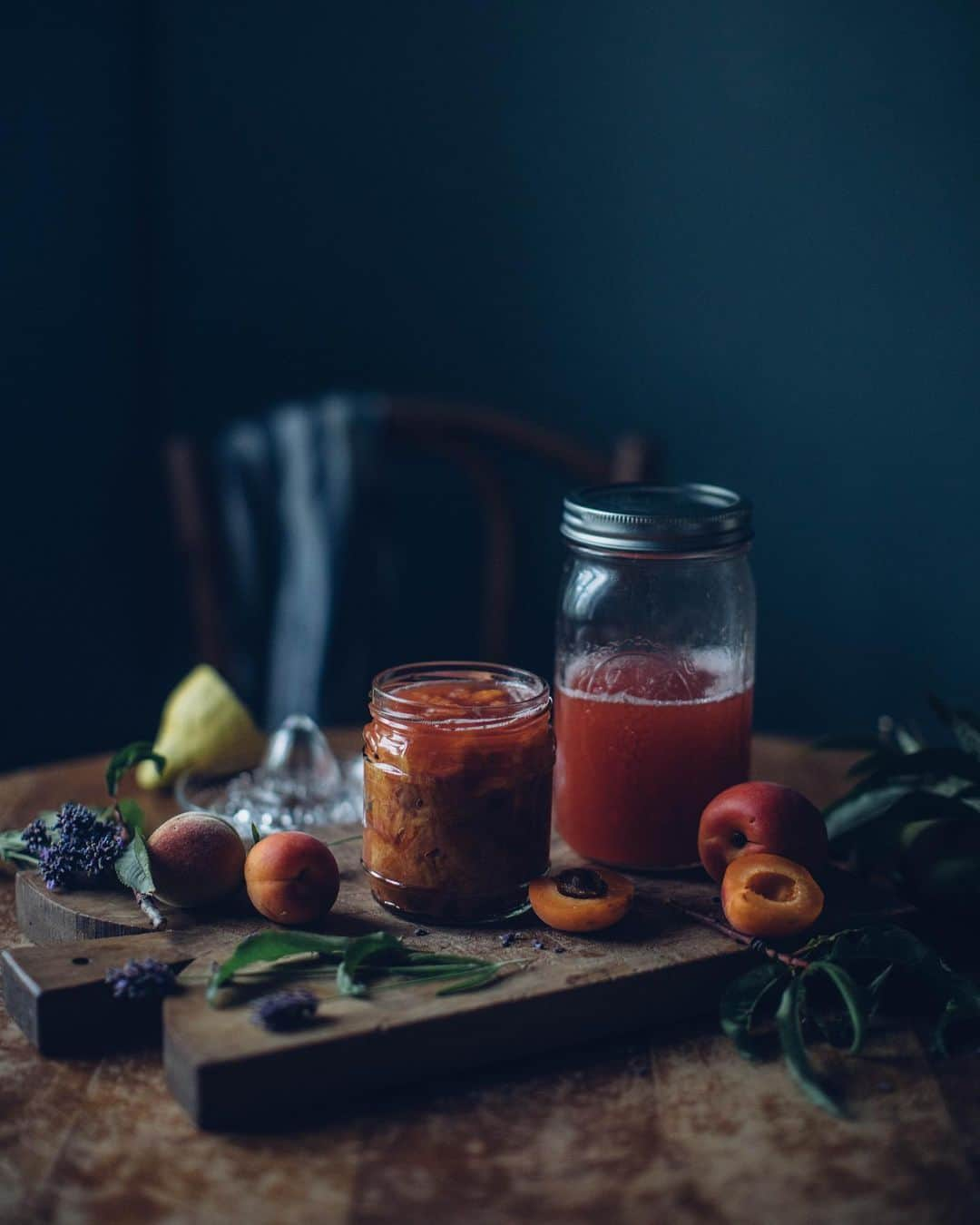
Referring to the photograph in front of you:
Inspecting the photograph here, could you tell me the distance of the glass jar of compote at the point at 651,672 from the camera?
1321mm

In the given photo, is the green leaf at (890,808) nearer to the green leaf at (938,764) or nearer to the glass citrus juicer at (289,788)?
the green leaf at (938,764)

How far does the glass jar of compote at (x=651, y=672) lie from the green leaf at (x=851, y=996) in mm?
237

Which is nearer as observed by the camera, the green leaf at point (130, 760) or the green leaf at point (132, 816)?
the green leaf at point (132, 816)

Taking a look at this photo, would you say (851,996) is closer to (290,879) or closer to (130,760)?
(290,879)

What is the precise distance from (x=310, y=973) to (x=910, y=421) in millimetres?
1839

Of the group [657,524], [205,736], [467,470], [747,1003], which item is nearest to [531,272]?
[467,470]

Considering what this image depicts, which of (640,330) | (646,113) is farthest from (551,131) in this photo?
(640,330)

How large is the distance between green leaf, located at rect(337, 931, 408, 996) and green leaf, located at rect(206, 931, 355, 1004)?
0.01 meters

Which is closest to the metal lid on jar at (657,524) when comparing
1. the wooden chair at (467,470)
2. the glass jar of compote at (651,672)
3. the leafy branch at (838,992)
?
the glass jar of compote at (651,672)

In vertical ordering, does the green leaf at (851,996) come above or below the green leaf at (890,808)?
below

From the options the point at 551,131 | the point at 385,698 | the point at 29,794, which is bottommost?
the point at 29,794

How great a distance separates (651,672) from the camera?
52.9 inches

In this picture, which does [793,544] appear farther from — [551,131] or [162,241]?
[162,241]

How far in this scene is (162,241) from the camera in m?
2.71
